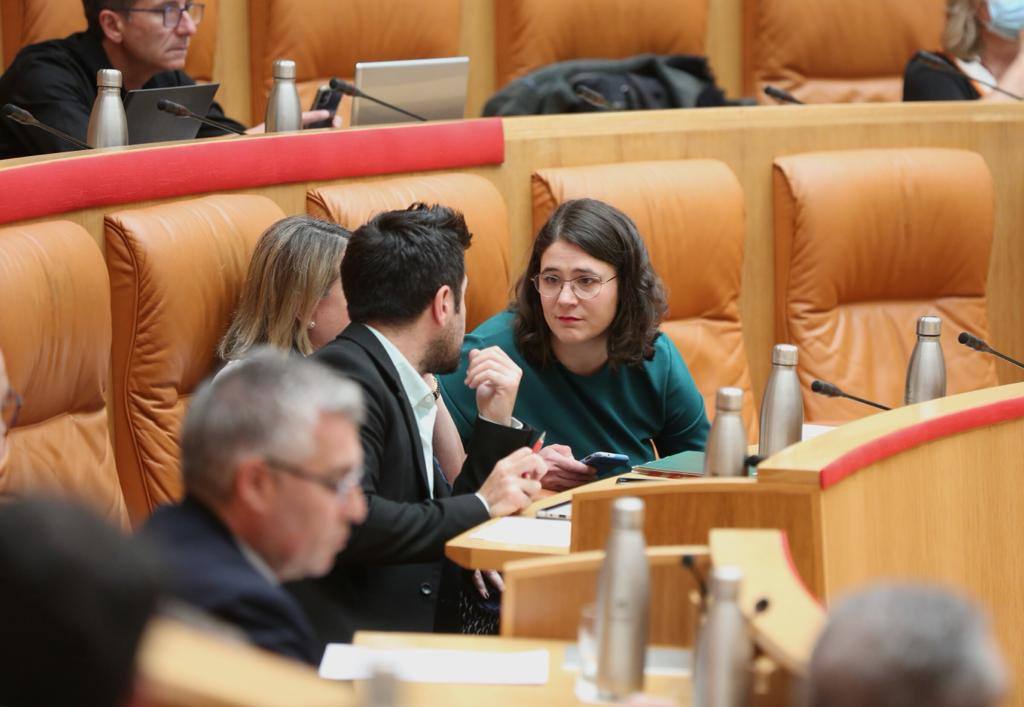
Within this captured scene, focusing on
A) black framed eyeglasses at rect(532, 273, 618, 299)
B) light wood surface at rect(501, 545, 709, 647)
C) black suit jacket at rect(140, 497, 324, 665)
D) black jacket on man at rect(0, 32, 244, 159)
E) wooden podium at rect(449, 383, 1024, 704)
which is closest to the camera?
black suit jacket at rect(140, 497, 324, 665)

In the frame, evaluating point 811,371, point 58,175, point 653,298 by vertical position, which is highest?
point 58,175

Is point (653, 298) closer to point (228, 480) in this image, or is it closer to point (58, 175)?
point (58, 175)

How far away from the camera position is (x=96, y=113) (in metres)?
2.77

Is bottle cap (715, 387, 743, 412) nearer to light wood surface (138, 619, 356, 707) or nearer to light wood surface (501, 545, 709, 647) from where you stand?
light wood surface (501, 545, 709, 647)


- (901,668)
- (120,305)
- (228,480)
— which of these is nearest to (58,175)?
(120,305)

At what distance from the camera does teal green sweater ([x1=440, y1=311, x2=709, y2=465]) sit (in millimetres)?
2697

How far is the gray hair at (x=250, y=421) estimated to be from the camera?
1.34m

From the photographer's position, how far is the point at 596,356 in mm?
2732

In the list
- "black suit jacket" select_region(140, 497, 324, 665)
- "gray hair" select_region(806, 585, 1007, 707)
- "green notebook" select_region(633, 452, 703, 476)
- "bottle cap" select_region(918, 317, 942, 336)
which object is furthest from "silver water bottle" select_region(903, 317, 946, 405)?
"gray hair" select_region(806, 585, 1007, 707)

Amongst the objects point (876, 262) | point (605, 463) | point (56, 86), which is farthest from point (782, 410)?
point (56, 86)

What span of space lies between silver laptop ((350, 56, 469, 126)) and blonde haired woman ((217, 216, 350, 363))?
745mm

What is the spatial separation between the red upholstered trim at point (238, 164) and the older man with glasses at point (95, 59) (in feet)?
0.78

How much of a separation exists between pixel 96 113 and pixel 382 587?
42.7 inches

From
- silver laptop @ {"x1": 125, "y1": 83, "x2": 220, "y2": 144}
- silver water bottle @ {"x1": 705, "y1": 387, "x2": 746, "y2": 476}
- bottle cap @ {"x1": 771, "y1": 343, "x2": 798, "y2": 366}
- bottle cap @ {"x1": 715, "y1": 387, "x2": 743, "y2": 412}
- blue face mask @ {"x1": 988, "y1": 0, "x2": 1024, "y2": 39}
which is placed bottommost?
silver water bottle @ {"x1": 705, "y1": 387, "x2": 746, "y2": 476}
